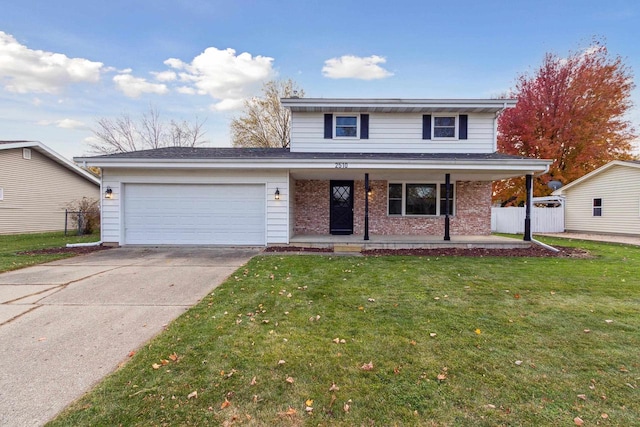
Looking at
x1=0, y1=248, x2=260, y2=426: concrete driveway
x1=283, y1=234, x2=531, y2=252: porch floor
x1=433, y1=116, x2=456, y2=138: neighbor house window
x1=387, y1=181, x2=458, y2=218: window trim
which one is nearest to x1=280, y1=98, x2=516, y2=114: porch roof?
x1=433, y1=116, x2=456, y2=138: neighbor house window

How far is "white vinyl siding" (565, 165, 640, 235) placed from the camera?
13.5 m

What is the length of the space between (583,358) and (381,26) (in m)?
13.7

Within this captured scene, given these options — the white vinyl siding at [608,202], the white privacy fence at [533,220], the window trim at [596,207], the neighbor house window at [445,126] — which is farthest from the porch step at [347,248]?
the window trim at [596,207]

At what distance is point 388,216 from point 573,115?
14787mm

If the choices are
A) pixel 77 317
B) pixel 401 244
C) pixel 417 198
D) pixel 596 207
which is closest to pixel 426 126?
pixel 417 198

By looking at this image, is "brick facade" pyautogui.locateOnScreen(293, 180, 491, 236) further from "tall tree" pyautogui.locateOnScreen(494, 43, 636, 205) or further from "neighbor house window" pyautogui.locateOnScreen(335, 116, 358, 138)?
"tall tree" pyautogui.locateOnScreen(494, 43, 636, 205)

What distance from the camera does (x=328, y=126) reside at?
1098 cm

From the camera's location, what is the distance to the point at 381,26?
488 inches

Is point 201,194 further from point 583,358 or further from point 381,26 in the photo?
point 381,26

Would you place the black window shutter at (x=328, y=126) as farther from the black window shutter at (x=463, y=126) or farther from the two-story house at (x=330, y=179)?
the black window shutter at (x=463, y=126)

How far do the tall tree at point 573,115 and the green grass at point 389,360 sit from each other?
1641 centimetres

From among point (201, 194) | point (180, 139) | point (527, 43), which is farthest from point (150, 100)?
point (527, 43)

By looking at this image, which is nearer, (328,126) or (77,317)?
(77,317)

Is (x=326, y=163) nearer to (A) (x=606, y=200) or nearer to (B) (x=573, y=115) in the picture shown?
(A) (x=606, y=200)
